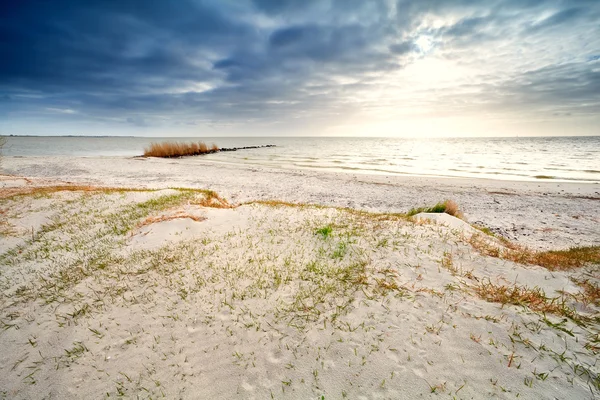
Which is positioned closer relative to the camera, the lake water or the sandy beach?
the sandy beach

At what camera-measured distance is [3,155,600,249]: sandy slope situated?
12477mm

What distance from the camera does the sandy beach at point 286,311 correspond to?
3.58 m

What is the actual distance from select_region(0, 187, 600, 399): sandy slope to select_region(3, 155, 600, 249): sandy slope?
7.98 meters

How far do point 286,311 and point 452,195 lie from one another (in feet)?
61.2

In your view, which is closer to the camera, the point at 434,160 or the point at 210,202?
the point at 210,202

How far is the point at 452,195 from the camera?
19266 mm

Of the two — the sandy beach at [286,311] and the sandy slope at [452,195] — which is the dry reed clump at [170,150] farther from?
the sandy beach at [286,311]

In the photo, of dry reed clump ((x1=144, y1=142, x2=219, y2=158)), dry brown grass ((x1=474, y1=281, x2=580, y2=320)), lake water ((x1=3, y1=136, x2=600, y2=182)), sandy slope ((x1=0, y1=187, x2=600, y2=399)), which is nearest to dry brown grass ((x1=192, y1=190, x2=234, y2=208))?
sandy slope ((x1=0, y1=187, x2=600, y2=399))

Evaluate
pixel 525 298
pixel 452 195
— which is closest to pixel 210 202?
pixel 525 298

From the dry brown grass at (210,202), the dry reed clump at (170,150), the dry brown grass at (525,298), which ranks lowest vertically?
the dry brown grass at (525,298)

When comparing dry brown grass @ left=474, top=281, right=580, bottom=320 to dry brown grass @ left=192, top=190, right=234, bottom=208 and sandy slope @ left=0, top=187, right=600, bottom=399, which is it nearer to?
sandy slope @ left=0, top=187, right=600, bottom=399

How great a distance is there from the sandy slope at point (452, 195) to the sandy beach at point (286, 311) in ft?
21.5

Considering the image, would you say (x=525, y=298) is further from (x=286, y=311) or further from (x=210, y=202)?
(x=210, y=202)

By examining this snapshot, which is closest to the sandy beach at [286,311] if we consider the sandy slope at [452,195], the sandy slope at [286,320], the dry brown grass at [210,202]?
the sandy slope at [286,320]
